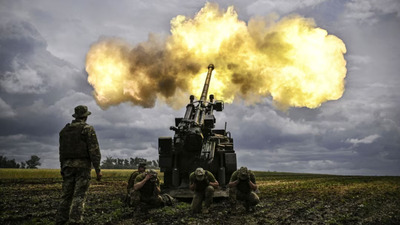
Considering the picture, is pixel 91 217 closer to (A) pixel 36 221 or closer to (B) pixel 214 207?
(A) pixel 36 221

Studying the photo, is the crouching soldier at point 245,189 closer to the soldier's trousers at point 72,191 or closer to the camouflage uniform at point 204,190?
the camouflage uniform at point 204,190

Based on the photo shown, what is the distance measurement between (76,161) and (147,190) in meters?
3.42

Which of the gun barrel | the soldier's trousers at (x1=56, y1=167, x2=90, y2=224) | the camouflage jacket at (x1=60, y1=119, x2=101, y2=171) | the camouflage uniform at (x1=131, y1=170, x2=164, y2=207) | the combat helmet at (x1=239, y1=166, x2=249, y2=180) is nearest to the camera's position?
the soldier's trousers at (x1=56, y1=167, x2=90, y2=224)

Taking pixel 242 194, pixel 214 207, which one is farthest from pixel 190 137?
pixel 242 194

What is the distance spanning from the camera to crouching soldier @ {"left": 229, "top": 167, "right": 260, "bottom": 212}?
33.0 ft

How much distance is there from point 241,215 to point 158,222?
2591 mm

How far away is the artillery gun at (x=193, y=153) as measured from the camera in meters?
14.1

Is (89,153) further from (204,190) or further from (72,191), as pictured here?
(204,190)

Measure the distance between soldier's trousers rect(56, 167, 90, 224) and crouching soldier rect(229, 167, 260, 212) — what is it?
15.1 feet

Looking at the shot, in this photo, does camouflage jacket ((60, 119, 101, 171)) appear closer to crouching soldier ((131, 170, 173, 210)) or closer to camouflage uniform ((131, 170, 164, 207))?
crouching soldier ((131, 170, 173, 210))

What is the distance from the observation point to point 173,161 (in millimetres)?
14984

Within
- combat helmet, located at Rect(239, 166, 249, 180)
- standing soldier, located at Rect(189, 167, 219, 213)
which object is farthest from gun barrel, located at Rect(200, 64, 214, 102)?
combat helmet, located at Rect(239, 166, 249, 180)

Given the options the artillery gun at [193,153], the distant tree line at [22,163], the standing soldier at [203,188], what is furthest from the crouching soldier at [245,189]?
the distant tree line at [22,163]

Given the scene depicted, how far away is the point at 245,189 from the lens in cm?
1026
